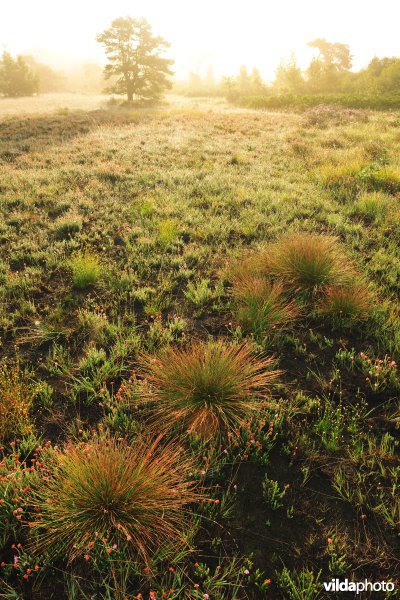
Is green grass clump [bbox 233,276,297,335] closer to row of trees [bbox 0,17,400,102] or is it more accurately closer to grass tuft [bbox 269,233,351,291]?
grass tuft [bbox 269,233,351,291]

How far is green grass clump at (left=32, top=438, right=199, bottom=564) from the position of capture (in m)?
2.23

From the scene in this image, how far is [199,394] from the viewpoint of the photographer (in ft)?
10.5

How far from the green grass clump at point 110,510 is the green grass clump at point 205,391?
0.63 meters

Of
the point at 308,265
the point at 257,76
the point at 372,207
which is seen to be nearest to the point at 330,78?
the point at 257,76

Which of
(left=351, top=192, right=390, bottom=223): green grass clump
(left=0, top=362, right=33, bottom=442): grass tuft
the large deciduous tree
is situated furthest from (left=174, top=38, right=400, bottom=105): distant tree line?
(left=0, top=362, right=33, bottom=442): grass tuft

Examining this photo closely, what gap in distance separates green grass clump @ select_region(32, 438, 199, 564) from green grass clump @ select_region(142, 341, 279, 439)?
63cm

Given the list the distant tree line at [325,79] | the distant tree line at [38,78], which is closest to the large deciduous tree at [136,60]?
the distant tree line at [325,79]

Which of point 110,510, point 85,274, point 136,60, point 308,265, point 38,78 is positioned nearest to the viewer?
point 110,510

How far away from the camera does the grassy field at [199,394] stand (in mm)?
2260

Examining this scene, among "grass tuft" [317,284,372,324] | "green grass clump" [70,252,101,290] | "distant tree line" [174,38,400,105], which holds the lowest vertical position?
"grass tuft" [317,284,372,324]

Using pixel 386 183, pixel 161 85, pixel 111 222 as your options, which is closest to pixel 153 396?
pixel 111 222

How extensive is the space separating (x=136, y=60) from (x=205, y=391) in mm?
41537

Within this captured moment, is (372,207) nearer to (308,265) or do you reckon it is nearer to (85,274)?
(308,265)

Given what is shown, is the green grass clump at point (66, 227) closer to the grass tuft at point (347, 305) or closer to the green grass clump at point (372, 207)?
the grass tuft at point (347, 305)
